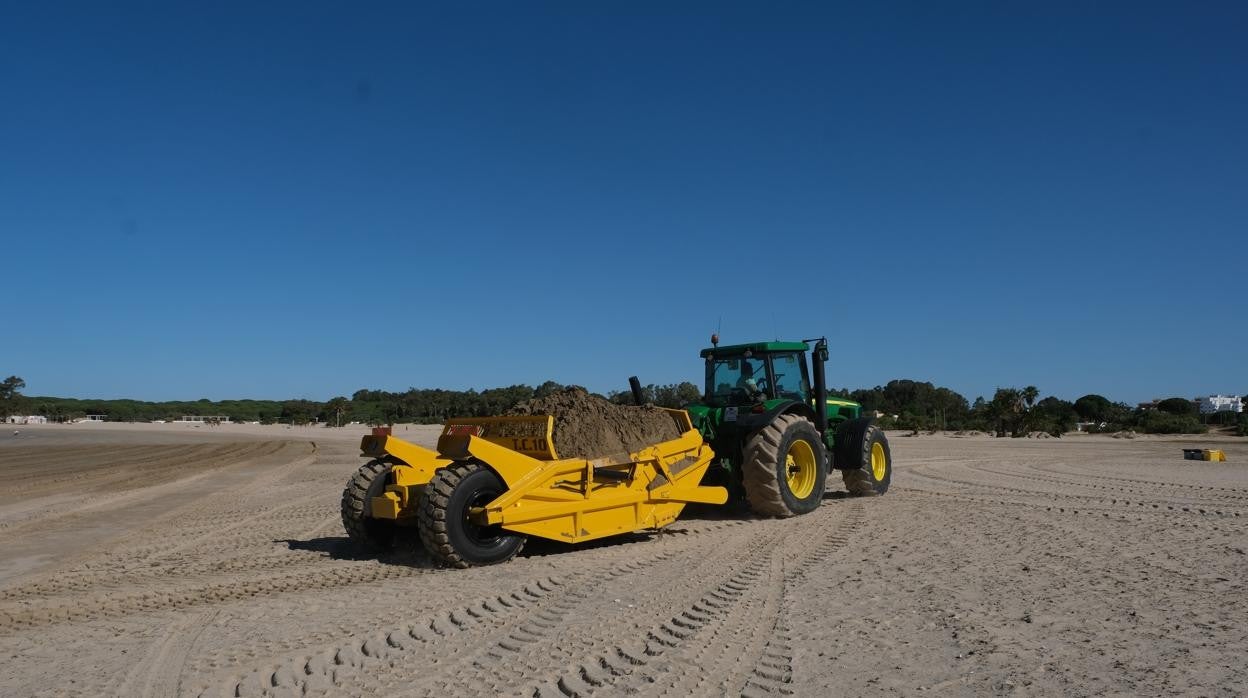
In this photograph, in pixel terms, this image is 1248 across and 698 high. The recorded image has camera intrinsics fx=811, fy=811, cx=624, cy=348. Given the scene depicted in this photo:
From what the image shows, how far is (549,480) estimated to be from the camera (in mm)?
6844

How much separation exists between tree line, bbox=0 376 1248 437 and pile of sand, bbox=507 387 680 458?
0.64 m

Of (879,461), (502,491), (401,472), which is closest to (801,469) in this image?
(879,461)

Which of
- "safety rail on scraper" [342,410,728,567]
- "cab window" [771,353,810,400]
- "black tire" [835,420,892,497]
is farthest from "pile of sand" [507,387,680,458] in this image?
"black tire" [835,420,892,497]

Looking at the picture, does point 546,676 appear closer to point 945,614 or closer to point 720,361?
point 945,614

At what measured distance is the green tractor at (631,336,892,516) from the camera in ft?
29.5

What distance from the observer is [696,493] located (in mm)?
8312

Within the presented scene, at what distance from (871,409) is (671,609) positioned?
37670 mm

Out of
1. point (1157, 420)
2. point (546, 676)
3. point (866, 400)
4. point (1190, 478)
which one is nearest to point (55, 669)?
point (546, 676)

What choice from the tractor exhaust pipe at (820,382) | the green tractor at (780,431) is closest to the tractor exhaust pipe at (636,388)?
the green tractor at (780,431)

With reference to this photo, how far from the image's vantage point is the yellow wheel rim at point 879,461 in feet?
38.4

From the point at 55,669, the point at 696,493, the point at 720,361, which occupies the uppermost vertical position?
the point at 720,361

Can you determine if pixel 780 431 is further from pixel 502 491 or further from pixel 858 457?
pixel 502 491

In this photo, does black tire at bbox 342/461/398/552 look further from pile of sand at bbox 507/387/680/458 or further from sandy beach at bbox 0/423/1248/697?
pile of sand at bbox 507/387/680/458

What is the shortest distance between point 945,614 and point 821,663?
1.23 meters
